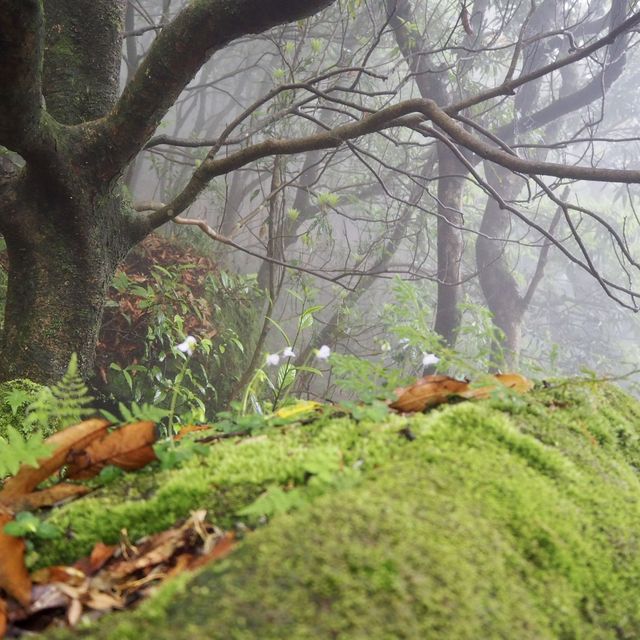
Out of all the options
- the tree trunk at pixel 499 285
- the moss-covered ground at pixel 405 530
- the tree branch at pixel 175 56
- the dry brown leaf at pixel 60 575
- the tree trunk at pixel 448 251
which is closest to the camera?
the moss-covered ground at pixel 405 530

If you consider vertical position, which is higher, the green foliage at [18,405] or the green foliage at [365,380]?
the green foliage at [365,380]

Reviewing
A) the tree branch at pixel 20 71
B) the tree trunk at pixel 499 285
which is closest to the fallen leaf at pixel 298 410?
the tree branch at pixel 20 71

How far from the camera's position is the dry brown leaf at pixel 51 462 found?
1302mm

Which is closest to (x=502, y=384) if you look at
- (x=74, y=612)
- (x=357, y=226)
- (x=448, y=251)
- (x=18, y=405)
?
(x=74, y=612)

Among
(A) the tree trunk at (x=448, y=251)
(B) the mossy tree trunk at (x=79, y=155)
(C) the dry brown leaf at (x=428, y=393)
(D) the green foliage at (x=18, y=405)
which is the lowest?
(D) the green foliage at (x=18, y=405)

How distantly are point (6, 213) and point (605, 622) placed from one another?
3.23 meters

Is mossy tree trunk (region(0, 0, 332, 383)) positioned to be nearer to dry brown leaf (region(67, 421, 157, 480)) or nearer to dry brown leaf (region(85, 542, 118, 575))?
dry brown leaf (region(67, 421, 157, 480))

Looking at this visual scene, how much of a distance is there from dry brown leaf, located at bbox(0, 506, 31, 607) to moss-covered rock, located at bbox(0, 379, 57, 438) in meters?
1.58

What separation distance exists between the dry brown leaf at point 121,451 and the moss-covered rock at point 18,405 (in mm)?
1383

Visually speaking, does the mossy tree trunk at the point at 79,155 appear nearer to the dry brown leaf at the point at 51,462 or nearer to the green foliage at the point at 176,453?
the dry brown leaf at the point at 51,462

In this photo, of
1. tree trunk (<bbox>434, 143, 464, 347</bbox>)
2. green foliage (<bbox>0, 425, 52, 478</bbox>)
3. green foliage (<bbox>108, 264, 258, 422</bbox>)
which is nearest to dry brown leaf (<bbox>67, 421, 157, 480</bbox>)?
green foliage (<bbox>0, 425, 52, 478</bbox>)

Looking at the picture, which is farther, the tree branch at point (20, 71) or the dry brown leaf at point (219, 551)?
the tree branch at point (20, 71)

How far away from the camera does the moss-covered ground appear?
2.42ft

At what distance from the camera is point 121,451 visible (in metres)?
1.31
